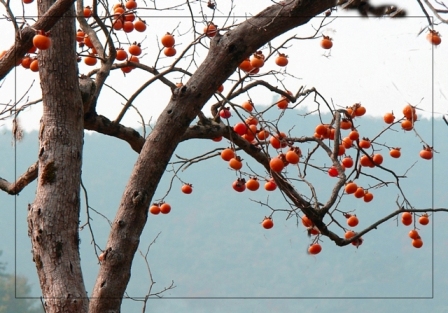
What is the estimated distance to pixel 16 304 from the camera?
1573 cm

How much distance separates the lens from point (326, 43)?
2.81 meters

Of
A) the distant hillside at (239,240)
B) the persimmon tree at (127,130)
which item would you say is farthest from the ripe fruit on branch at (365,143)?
the distant hillside at (239,240)

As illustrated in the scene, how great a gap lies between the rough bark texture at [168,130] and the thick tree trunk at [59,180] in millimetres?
158

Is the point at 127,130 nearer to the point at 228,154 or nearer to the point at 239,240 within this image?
the point at 228,154

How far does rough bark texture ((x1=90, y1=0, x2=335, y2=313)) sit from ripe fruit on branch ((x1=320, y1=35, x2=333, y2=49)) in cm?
61

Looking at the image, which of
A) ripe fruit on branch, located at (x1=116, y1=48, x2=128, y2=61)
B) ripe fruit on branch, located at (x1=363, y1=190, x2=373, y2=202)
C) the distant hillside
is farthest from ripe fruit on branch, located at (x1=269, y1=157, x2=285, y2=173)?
the distant hillside

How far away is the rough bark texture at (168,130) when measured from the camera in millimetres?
2031

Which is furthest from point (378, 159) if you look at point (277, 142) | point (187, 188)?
point (187, 188)

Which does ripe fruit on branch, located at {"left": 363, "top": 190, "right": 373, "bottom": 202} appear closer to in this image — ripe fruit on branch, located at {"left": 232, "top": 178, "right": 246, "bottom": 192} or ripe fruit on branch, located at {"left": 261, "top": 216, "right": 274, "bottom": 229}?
ripe fruit on branch, located at {"left": 261, "top": 216, "right": 274, "bottom": 229}

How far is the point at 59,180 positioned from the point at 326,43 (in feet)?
4.68

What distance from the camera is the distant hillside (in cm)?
2178

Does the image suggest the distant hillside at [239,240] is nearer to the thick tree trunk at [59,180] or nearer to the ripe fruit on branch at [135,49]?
the ripe fruit on branch at [135,49]

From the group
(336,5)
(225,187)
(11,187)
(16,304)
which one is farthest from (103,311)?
(225,187)

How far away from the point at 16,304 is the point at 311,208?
1498cm
